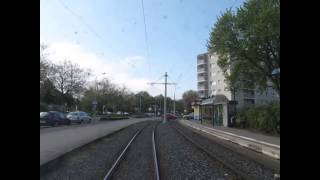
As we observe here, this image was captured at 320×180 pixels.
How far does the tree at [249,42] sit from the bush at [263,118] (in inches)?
162

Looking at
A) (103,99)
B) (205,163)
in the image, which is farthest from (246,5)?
(103,99)

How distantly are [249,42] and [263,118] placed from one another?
36.2ft

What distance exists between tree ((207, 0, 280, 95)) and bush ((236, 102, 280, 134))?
412 cm

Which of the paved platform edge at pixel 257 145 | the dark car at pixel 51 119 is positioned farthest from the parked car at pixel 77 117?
the paved platform edge at pixel 257 145

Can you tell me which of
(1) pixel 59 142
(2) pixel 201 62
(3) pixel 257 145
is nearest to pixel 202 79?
(2) pixel 201 62

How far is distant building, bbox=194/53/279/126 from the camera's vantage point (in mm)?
40875

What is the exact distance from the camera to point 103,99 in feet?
315

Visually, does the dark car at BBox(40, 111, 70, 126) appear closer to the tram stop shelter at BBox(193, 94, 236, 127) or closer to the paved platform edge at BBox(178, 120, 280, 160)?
the tram stop shelter at BBox(193, 94, 236, 127)

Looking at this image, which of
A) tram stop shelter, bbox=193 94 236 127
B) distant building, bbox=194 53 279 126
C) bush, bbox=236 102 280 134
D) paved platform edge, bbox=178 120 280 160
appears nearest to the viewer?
paved platform edge, bbox=178 120 280 160

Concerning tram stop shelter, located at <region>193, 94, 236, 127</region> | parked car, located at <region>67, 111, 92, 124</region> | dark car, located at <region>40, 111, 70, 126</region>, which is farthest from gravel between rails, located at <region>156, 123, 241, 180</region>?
parked car, located at <region>67, 111, 92, 124</region>

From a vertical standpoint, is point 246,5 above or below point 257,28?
above

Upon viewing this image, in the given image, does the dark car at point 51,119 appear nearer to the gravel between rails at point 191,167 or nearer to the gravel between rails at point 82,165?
the gravel between rails at point 82,165
